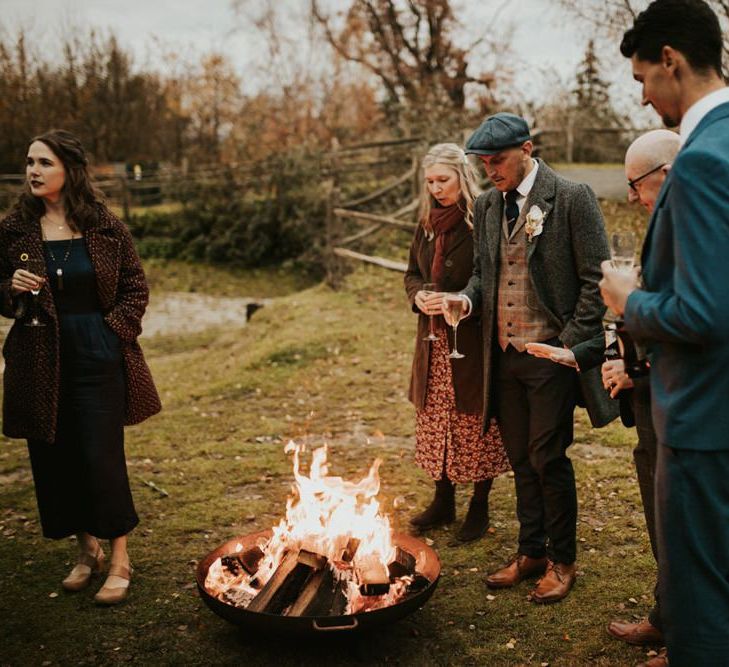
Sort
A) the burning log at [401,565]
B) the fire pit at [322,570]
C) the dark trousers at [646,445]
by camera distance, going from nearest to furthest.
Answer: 1. the dark trousers at [646,445]
2. the fire pit at [322,570]
3. the burning log at [401,565]

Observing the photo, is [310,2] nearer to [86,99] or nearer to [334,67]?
[334,67]

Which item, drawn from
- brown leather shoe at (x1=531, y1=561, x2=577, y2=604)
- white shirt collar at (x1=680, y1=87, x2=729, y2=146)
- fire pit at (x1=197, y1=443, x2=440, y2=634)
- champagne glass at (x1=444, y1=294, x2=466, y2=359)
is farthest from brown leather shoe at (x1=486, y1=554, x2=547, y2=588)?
white shirt collar at (x1=680, y1=87, x2=729, y2=146)

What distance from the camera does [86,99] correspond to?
1080 inches

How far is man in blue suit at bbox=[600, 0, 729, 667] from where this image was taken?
1987 mm

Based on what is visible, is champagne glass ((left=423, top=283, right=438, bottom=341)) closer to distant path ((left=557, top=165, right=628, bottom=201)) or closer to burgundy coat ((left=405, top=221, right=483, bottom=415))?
burgundy coat ((left=405, top=221, right=483, bottom=415))

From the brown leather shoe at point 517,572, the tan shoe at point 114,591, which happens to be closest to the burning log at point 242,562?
the tan shoe at point 114,591

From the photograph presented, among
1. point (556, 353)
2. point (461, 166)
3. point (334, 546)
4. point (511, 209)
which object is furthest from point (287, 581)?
point (461, 166)

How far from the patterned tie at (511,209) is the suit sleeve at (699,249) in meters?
1.62

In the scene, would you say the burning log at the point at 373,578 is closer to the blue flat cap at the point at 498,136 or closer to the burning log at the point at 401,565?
the burning log at the point at 401,565

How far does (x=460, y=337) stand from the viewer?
427cm

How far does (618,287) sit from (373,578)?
1.72 m

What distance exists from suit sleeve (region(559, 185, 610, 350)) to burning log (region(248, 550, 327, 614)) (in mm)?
1477

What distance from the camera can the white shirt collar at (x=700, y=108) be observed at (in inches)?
82.4

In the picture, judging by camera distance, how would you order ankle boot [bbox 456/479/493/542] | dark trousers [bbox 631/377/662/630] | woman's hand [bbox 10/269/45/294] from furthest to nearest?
ankle boot [bbox 456/479/493/542] → woman's hand [bbox 10/269/45/294] → dark trousers [bbox 631/377/662/630]
